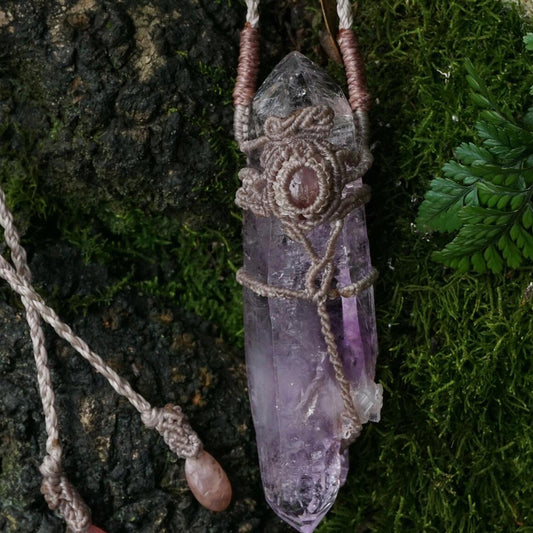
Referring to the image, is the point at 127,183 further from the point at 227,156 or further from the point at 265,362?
the point at 265,362

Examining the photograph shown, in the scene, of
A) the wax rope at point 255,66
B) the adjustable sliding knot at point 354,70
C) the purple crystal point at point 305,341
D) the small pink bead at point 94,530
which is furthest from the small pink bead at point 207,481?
the adjustable sliding knot at point 354,70

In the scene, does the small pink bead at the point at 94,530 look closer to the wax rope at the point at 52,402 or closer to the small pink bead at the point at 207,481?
the wax rope at the point at 52,402

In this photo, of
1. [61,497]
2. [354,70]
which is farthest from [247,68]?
[61,497]

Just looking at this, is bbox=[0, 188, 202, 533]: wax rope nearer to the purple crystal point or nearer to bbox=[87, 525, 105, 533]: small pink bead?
bbox=[87, 525, 105, 533]: small pink bead

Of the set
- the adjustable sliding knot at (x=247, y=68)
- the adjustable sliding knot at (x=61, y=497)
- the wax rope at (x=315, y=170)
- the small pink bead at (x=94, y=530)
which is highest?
the adjustable sliding knot at (x=247, y=68)

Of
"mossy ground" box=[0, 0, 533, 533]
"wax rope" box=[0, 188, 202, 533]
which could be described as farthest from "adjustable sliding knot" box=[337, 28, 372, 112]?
"wax rope" box=[0, 188, 202, 533]

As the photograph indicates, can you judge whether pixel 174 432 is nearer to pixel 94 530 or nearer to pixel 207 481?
pixel 207 481

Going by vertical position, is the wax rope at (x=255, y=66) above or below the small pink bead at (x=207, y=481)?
above
